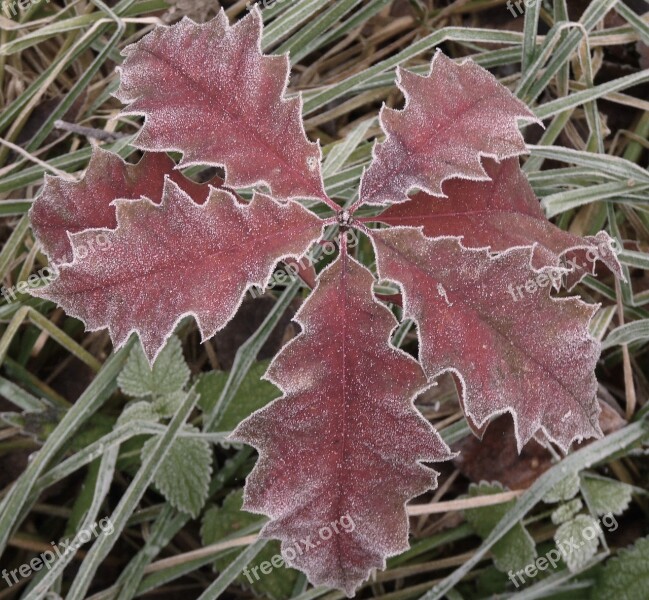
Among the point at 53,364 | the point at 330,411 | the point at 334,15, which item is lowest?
the point at 53,364

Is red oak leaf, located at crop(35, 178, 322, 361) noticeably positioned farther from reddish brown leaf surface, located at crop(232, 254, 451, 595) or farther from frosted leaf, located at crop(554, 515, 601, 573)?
frosted leaf, located at crop(554, 515, 601, 573)

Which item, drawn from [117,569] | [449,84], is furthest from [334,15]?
[117,569]

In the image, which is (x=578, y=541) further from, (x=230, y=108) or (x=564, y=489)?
(x=230, y=108)

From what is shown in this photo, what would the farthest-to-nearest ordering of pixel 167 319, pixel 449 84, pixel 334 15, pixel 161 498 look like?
pixel 161 498 < pixel 334 15 < pixel 449 84 < pixel 167 319

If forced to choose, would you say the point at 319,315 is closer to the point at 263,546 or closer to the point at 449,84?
the point at 449,84

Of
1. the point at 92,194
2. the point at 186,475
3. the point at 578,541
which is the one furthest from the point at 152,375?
the point at 578,541

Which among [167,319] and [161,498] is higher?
[167,319]

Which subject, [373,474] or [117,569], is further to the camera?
[117,569]

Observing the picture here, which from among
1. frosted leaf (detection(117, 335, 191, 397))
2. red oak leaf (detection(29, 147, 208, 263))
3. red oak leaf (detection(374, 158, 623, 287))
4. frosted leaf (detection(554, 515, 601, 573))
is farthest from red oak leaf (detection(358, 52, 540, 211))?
frosted leaf (detection(554, 515, 601, 573))
